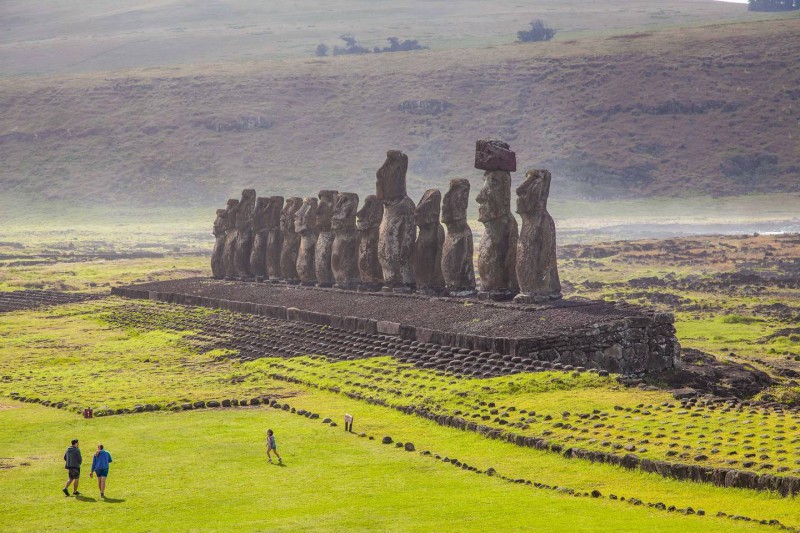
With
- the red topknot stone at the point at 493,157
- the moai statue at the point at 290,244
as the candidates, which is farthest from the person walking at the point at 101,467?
the moai statue at the point at 290,244

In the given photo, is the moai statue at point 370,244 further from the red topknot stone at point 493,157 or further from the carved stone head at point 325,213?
the red topknot stone at point 493,157

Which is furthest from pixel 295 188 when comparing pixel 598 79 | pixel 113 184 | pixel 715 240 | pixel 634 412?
pixel 634 412

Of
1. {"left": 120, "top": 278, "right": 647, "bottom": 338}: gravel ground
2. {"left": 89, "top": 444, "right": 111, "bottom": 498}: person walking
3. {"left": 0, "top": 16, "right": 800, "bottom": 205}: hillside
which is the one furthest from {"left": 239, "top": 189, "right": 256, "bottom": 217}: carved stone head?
{"left": 0, "top": 16, "right": 800, "bottom": 205}: hillside

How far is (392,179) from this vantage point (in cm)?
3381

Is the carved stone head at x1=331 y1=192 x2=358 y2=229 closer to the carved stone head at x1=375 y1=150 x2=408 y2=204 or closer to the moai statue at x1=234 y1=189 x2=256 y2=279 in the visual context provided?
the carved stone head at x1=375 y1=150 x2=408 y2=204

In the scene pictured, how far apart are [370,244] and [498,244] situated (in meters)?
6.08

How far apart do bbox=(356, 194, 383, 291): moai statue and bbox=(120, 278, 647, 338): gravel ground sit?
0.67m

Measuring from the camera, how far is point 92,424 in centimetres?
2300

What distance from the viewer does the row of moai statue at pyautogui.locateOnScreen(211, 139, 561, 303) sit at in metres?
29.1

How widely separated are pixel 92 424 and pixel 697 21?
161 meters

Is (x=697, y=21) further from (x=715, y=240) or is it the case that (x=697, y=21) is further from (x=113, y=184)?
(x=715, y=240)

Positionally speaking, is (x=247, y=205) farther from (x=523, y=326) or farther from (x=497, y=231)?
(x=523, y=326)

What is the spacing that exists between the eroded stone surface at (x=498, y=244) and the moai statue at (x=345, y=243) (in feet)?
21.9

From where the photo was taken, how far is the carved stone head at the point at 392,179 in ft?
111
